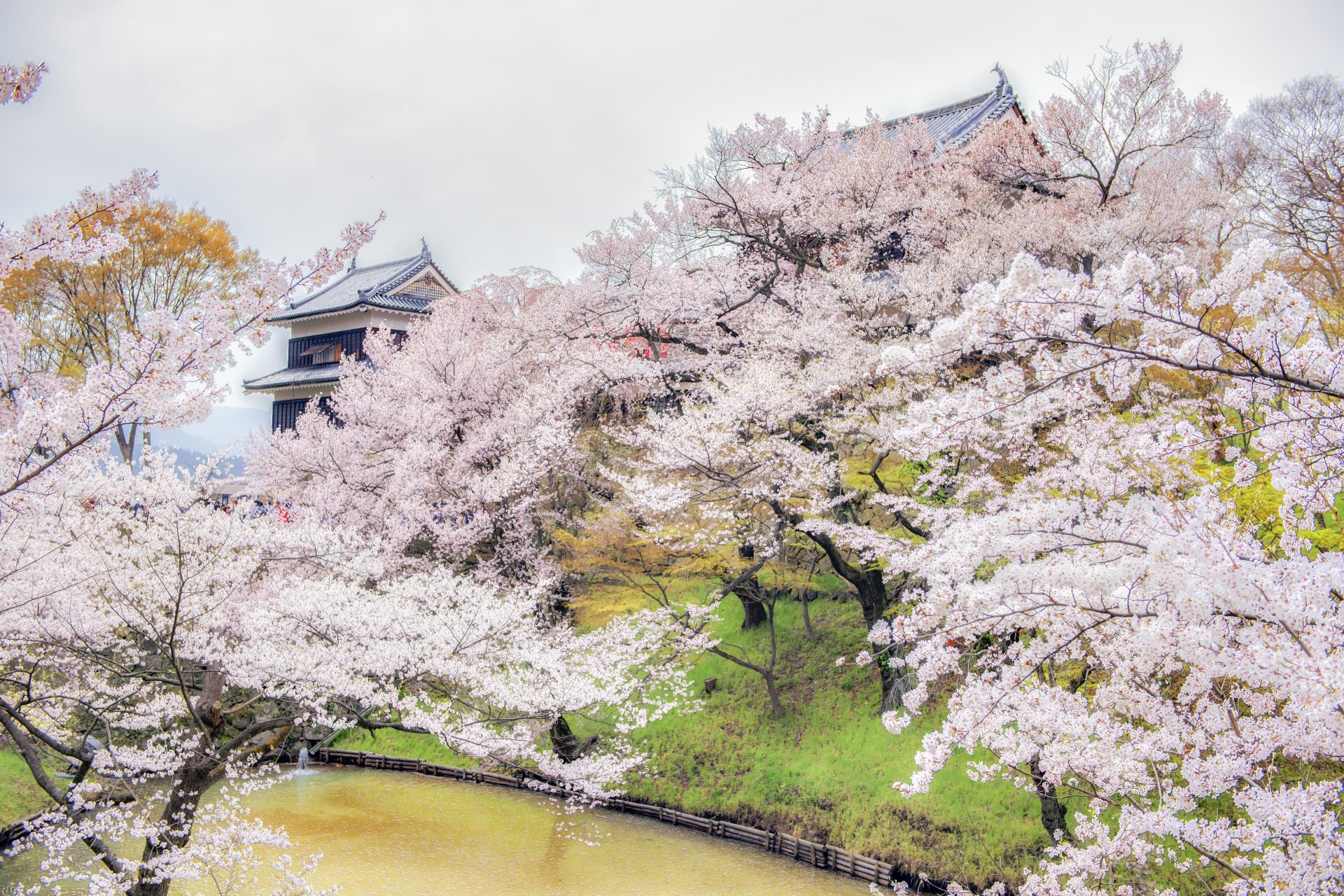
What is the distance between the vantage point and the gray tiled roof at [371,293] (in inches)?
971

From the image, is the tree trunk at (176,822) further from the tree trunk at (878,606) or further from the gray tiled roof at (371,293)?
the gray tiled roof at (371,293)

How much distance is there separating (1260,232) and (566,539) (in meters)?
16.1

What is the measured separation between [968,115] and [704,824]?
1630cm

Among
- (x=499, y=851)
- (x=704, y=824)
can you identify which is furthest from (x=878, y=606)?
(x=499, y=851)

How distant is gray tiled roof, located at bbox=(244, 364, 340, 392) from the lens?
79.0ft

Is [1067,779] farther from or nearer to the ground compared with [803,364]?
nearer to the ground

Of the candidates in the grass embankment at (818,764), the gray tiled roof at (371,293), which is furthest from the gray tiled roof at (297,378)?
the grass embankment at (818,764)

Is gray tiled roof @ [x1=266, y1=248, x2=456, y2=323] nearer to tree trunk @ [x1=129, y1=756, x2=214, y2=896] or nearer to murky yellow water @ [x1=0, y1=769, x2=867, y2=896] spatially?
murky yellow water @ [x1=0, y1=769, x2=867, y2=896]

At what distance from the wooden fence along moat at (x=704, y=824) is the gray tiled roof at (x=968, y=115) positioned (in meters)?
13.3

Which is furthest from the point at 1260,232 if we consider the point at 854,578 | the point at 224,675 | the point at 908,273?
the point at 224,675

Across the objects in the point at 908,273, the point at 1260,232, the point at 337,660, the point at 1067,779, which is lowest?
the point at 1067,779

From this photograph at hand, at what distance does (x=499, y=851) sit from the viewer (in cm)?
1042

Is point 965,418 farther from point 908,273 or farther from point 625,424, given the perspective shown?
point 625,424

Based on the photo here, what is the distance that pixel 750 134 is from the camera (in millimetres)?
14492
